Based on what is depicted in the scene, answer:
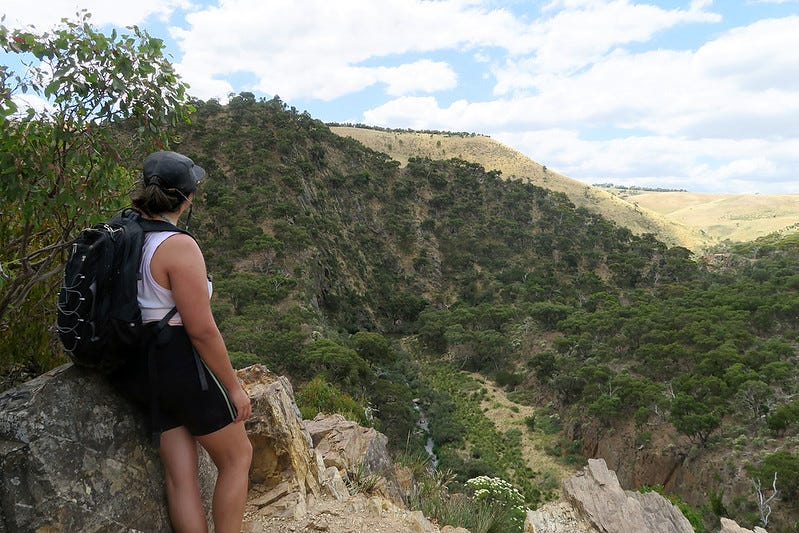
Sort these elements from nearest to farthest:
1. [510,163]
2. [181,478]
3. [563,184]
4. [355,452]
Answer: [181,478] → [355,452] → [510,163] → [563,184]

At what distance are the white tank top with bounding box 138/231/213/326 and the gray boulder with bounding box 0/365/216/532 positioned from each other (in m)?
0.54

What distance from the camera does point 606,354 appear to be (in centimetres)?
2455

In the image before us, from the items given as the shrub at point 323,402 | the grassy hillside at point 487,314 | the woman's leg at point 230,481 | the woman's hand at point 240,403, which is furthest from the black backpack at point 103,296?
the grassy hillside at point 487,314

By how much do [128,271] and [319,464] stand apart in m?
2.97

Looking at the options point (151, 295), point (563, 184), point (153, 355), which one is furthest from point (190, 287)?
point (563, 184)

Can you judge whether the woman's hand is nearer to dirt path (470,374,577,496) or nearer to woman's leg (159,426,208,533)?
woman's leg (159,426,208,533)

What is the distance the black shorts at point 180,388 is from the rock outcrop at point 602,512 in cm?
418

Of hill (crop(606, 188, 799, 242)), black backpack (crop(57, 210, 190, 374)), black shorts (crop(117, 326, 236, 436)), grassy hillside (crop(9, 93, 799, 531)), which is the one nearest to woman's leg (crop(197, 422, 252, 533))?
black shorts (crop(117, 326, 236, 436))

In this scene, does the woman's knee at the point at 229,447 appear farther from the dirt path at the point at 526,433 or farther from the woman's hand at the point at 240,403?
the dirt path at the point at 526,433

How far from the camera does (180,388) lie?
6.06 ft

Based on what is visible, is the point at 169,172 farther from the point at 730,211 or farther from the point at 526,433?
the point at 730,211

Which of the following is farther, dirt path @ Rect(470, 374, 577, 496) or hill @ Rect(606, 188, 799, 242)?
hill @ Rect(606, 188, 799, 242)

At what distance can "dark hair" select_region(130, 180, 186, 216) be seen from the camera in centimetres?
192

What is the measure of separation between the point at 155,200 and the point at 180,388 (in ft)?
2.42
